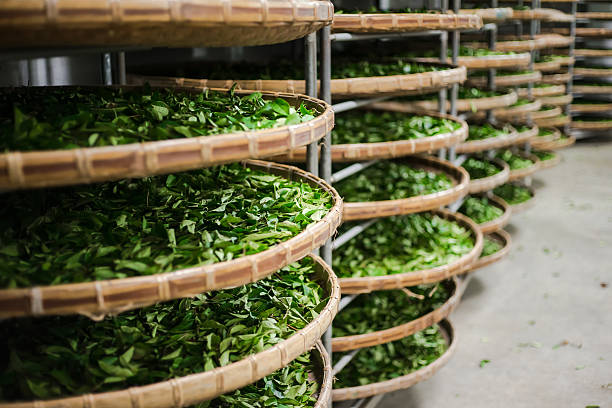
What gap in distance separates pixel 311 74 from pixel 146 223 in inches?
33.9

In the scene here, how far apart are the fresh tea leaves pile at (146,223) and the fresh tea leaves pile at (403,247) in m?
0.94

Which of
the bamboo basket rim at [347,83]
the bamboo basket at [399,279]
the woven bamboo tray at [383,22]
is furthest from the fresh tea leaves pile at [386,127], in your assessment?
the bamboo basket at [399,279]

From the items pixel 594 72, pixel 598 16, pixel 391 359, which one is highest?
pixel 598 16

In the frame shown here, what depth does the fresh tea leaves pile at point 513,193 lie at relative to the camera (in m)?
5.46

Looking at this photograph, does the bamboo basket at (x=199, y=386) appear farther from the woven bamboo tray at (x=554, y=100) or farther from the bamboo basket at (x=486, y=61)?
the woven bamboo tray at (x=554, y=100)

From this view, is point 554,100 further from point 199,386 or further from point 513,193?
point 199,386

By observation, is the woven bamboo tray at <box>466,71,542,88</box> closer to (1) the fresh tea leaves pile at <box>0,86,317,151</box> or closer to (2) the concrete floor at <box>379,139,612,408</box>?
(2) the concrete floor at <box>379,139,612,408</box>

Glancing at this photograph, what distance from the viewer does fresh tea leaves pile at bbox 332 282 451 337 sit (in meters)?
3.03

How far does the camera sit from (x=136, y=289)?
129 centimetres

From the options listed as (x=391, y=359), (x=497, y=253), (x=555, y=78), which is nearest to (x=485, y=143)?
(x=497, y=253)

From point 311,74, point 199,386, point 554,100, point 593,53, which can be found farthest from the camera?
point 593,53

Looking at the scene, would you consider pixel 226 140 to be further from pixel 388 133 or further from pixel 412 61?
pixel 412 61

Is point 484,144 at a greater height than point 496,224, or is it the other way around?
point 484,144

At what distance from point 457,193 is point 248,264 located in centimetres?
166
